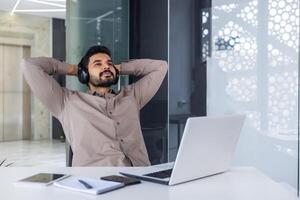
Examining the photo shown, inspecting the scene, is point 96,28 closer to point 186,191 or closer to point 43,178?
point 43,178

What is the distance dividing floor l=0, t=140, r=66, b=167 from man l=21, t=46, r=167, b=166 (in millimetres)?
3217

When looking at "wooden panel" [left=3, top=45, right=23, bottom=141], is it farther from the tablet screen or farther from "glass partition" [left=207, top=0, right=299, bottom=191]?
the tablet screen

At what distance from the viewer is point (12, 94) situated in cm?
832

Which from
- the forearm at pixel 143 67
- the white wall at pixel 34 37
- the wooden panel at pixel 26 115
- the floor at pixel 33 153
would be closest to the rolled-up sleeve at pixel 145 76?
the forearm at pixel 143 67

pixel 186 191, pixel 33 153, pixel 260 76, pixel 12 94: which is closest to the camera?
pixel 186 191

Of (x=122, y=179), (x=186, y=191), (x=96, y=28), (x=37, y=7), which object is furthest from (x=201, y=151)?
(x=37, y=7)

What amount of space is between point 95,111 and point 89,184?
0.91 meters

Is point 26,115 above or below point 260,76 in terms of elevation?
below

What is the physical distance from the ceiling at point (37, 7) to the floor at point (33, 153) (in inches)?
99.8

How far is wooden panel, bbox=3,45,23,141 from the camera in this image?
8188 millimetres

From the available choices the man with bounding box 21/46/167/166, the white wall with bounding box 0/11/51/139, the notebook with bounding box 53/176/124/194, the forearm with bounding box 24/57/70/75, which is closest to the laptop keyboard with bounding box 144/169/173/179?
the notebook with bounding box 53/176/124/194

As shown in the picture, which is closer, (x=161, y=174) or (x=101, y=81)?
(x=161, y=174)

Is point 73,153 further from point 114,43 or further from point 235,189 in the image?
point 114,43

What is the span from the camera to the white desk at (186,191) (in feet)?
3.70
